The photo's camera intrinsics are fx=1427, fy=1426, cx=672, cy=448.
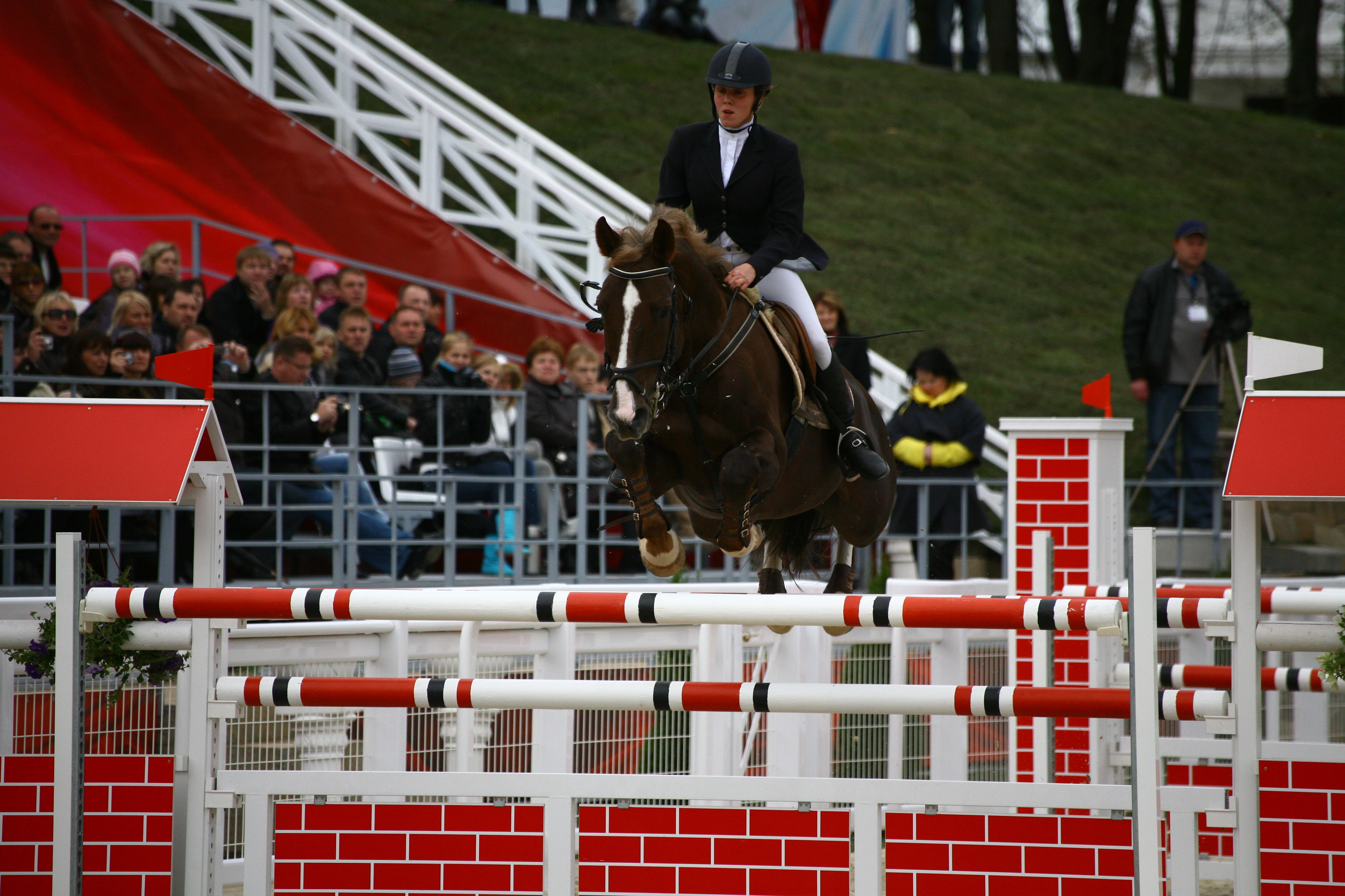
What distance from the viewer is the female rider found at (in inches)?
179

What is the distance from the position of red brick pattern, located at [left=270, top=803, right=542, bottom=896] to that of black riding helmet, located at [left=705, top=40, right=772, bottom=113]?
7.76 ft

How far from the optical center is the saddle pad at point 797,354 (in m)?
4.68

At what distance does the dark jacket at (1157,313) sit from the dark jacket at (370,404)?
452 cm

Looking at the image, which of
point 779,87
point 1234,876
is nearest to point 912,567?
point 1234,876

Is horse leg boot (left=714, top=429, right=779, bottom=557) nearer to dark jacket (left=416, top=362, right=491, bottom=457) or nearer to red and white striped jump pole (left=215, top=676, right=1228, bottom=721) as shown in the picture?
red and white striped jump pole (left=215, top=676, right=1228, bottom=721)

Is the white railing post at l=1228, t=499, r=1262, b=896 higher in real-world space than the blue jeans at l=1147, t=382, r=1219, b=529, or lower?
lower

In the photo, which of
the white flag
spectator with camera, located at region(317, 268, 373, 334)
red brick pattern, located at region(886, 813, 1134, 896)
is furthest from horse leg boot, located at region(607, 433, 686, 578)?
spectator with camera, located at region(317, 268, 373, 334)

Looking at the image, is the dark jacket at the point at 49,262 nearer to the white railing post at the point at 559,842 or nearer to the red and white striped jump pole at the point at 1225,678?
the white railing post at the point at 559,842

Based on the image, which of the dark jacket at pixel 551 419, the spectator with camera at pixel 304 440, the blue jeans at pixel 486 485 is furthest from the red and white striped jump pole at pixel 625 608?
the dark jacket at pixel 551 419

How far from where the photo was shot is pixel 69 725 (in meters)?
3.42

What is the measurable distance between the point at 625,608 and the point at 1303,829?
200 cm

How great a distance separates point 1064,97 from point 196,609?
1889 cm

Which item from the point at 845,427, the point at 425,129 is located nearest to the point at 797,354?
the point at 845,427

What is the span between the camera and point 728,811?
339 cm
